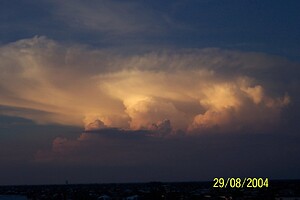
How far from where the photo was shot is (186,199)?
94188 mm

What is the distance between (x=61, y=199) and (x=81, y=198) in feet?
23.3

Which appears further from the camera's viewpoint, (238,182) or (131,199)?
(131,199)

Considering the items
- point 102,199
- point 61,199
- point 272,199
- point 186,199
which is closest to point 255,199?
point 272,199

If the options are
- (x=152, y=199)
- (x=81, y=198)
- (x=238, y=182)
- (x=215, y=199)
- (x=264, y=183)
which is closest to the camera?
(x=238, y=182)

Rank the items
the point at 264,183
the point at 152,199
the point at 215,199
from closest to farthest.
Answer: the point at 264,183 < the point at 152,199 < the point at 215,199

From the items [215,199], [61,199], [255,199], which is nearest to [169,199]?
[215,199]

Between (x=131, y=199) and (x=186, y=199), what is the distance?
14020mm

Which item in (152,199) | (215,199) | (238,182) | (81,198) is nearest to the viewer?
(238,182)

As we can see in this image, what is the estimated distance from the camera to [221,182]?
51.1m

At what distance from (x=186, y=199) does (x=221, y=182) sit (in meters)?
44.4

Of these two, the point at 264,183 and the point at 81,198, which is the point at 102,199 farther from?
the point at 264,183

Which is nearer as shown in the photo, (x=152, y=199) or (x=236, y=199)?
(x=152, y=199)

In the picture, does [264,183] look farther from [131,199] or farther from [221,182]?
[131,199]

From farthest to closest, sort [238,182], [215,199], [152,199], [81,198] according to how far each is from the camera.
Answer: [81,198] → [215,199] → [152,199] → [238,182]
